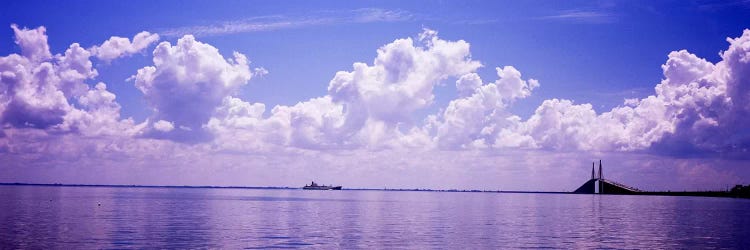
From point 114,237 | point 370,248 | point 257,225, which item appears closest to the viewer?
point 370,248

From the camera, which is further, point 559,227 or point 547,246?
point 559,227

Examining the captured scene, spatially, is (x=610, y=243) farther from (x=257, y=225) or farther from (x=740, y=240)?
(x=257, y=225)

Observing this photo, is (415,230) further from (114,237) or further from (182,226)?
(114,237)

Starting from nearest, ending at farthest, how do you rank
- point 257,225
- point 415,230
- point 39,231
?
point 39,231 < point 415,230 < point 257,225

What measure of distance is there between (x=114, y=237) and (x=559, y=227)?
2185 inches

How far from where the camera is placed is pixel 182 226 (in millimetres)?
77250

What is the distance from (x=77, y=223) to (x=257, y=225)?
71.6 feet

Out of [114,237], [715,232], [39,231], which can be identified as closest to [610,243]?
[715,232]

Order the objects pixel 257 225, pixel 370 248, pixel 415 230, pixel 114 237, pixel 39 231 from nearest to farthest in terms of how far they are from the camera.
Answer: pixel 370 248, pixel 114 237, pixel 39 231, pixel 415 230, pixel 257 225

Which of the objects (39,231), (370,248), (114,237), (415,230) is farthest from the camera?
(415,230)

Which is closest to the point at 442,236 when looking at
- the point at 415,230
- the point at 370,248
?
the point at 415,230

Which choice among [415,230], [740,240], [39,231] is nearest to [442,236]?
[415,230]

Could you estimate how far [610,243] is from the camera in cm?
6291

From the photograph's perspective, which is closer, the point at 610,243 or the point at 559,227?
the point at 610,243
